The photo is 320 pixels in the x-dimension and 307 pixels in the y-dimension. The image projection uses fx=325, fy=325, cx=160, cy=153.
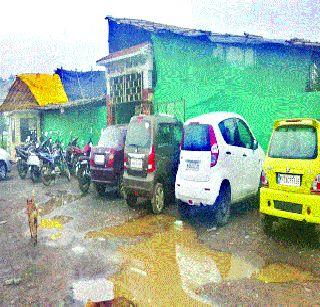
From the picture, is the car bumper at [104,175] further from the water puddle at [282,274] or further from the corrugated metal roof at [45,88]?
the corrugated metal roof at [45,88]

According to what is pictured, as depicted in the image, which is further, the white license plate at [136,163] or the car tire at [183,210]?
the white license plate at [136,163]

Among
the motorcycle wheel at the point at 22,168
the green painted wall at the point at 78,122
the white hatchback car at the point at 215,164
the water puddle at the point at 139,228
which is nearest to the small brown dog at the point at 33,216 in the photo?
the water puddle at the point at 139,228

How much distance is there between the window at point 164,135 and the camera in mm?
7430

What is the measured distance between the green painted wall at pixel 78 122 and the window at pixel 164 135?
27.6 feet

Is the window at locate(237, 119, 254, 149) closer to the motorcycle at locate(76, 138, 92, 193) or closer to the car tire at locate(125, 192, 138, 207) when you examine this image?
the car tire at locate(125, 192, 138, 207)

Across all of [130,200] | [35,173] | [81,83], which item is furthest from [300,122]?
[81,83]

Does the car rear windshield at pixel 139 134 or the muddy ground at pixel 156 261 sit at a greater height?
the car rear windshield at pixel 139 134

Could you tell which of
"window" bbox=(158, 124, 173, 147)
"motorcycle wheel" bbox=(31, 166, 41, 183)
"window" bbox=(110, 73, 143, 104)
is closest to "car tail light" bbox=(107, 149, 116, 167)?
"window" bbox=(158, 124, 173, 147)

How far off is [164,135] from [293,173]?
327 centimetres

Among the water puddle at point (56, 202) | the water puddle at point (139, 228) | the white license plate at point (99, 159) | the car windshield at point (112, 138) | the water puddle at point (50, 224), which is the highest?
the car windshield at point (112, 138)

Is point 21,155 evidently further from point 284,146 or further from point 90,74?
point 90,74

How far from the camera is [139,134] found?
292 inches

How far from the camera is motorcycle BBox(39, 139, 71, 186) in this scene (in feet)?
38.0

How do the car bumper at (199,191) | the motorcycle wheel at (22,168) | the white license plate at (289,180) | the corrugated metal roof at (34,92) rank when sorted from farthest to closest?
1. the corrugated metal roof at (34,92)
2. the motorcycle wheel at (22,168)
3. the car bumper at (199,191)
4. the white license plate at (289,180)
